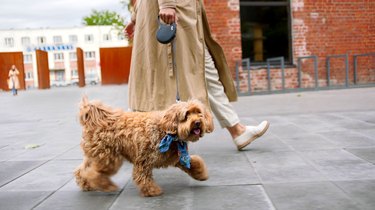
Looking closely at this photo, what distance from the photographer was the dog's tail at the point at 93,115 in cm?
307

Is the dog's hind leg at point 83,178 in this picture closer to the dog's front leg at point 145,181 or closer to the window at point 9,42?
the dog's front leg at point 145,181

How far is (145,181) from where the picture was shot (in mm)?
3000

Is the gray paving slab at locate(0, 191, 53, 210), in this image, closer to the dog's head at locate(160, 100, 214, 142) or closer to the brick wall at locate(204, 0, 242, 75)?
the dog's head at locate(160, 100, 214, 142)

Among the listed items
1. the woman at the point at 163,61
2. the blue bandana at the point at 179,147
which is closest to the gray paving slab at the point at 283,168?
the blue bandana at the point at 179,147

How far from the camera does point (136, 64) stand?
3996mm

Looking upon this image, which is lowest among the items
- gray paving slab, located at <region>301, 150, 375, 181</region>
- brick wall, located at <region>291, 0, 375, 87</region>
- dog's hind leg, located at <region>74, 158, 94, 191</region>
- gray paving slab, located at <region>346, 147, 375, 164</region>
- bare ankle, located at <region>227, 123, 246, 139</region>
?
gray paving slab, located at <region>301, 150, 375, 181</region>

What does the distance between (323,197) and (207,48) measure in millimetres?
2208

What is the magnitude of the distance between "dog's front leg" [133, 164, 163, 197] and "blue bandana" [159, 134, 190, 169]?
19cm

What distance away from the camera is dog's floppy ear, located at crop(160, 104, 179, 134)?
2863 millimetres

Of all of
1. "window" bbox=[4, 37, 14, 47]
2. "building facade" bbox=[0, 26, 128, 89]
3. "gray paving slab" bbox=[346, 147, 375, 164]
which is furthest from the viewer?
"window" bbox=[4, 37, 14, 47]

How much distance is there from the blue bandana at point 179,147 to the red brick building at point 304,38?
9.71 meters

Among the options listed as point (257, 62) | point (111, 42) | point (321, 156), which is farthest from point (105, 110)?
point (111, 42)

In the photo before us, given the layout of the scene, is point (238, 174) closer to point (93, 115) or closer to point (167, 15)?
point (93, 115)

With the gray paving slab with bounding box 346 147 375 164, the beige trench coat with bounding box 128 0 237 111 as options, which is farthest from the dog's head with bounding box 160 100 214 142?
the gray paving slab with bounding box 346 147 375 164
